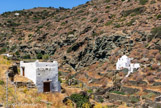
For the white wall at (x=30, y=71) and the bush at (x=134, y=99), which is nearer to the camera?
the white wall at (x=30, y=71)

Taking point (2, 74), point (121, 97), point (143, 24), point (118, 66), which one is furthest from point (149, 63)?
point (2, 74)

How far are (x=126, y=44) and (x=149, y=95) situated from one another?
17759 millimetres

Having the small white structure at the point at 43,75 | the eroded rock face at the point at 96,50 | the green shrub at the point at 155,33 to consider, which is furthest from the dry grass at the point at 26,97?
the eroded rock face at the point at 96,50

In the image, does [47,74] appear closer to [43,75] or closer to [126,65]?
[43,75]

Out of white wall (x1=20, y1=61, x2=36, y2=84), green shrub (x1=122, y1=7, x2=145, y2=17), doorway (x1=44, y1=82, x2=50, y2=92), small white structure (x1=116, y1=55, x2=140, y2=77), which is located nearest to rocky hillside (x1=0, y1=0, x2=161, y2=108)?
green shrub (x1=122, y1=7, x2=145, y2=17)

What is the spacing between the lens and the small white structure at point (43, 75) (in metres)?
16.0

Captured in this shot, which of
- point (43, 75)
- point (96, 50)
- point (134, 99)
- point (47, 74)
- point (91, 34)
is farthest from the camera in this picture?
point (91, 34)

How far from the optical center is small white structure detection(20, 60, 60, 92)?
1603 centimetres

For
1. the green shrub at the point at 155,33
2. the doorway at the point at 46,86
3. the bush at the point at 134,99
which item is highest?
the green shrub at the point at 155,33

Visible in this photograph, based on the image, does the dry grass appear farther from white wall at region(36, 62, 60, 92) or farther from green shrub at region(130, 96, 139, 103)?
green shrub at region(130, 96, 139, 103)

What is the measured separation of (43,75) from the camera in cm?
1639

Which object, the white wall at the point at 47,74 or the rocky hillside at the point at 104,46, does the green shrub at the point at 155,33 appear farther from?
the white wall at the point at 47,74

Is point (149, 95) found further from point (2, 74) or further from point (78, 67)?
point (78, 67)

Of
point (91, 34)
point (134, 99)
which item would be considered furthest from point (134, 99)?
point (91, 34)
